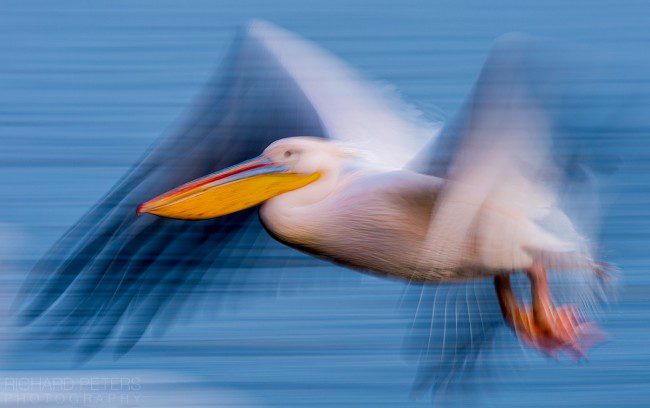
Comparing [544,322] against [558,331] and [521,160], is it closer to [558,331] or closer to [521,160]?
[558,331]

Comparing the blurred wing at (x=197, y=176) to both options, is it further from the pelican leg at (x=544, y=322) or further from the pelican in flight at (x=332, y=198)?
the pelican leg at (x=544, y=322)

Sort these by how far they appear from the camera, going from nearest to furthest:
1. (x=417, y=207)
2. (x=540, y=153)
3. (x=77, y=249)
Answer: (x=540, y=153)
(x=417, y=207)
(x=77, y=249)

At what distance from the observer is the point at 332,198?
2.57 meters

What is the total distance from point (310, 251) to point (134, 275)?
18.7 inches

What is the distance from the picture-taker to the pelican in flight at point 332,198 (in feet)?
7.68

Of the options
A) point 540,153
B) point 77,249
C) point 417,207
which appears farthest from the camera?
point 77,249

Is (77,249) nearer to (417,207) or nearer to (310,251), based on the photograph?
(310,251)

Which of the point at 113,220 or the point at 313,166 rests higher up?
the point at 313,166

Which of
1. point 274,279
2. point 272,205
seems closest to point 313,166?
point 272,205

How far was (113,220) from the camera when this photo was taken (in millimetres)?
2695

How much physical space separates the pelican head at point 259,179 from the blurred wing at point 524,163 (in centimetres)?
29

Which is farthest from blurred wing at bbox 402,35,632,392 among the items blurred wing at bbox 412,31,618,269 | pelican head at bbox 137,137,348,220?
pelican head at bbox 137,137,348,220

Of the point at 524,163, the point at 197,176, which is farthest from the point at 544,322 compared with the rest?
the point at 197,176

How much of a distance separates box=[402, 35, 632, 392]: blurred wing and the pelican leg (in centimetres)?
4
